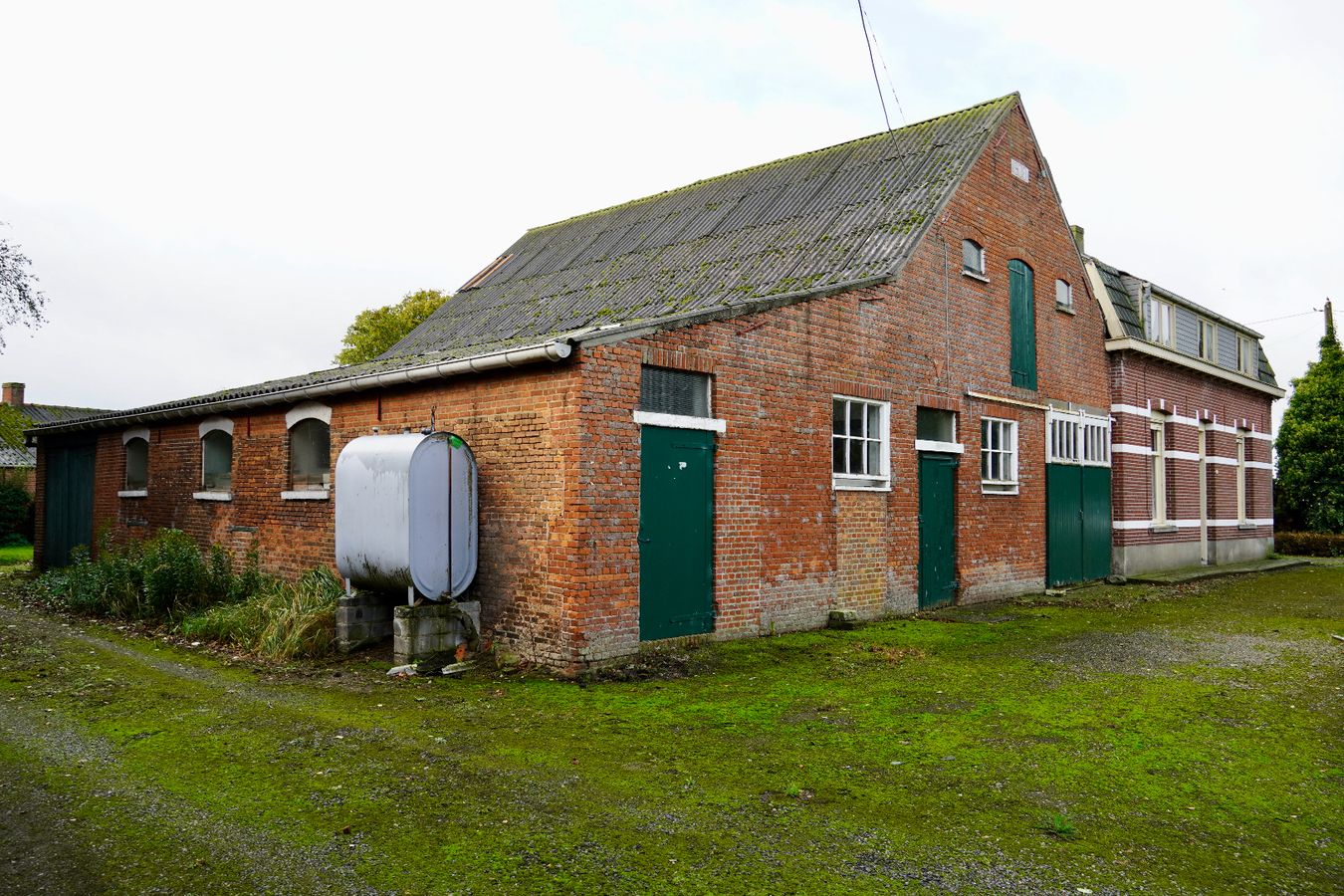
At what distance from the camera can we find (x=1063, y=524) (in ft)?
51.8

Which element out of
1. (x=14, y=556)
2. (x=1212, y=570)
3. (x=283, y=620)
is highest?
(x=283, y=620)

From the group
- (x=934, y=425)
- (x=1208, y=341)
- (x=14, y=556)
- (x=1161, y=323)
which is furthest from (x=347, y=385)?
(x=14, y=556)

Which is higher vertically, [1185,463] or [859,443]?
[859,443]

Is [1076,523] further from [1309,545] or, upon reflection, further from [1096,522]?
[1309,545]

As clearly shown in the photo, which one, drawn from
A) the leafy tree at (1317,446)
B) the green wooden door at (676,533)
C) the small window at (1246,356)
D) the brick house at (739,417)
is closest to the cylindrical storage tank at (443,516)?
the brick house at (739,417)

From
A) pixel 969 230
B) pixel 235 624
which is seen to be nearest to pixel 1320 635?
pixel 969 230

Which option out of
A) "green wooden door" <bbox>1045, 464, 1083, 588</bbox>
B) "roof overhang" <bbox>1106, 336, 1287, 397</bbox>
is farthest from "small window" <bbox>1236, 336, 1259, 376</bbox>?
"green wooden door" <bbox>1045, 464, 1083, 588</bbox>

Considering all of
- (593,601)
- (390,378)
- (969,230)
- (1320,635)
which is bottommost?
(1320,635)

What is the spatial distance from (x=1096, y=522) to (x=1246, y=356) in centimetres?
1038

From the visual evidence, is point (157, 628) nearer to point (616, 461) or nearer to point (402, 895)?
point (616, 461)

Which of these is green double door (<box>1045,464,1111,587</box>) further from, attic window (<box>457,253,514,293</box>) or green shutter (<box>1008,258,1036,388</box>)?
attic window (<box>457,253,514,293</box>)

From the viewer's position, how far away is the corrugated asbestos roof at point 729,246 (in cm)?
1220

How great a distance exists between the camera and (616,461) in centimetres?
829

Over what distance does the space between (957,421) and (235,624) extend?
9957mm
